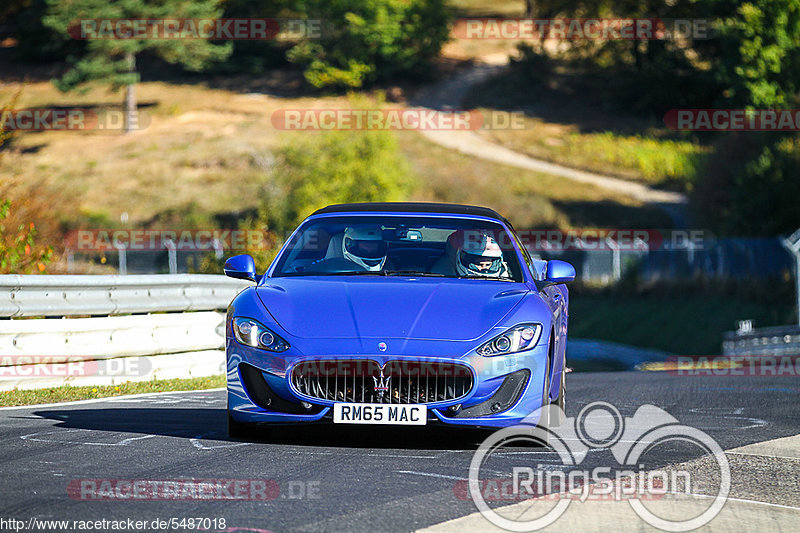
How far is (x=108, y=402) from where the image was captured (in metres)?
10.2

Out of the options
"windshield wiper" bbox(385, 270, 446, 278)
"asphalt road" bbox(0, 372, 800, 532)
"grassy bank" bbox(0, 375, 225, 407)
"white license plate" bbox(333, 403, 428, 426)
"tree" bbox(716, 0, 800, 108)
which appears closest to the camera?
"asphalt road" bbox(0, 372, 800, 532)

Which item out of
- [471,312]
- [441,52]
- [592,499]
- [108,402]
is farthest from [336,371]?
[441,52]

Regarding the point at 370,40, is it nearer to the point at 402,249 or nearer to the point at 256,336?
the point at 402,249

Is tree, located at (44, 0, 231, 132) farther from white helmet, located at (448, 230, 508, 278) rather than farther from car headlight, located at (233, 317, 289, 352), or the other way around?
car headlight, located at (233, 317, 289, 352)

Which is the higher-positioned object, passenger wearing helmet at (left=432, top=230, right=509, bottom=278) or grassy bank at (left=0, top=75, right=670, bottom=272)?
grassy bank at (left=0, top=75, right=670, bottom=272)

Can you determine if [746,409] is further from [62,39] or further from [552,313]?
[62,39]

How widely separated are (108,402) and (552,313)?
4362 mm

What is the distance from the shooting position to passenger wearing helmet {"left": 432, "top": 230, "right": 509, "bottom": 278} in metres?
8.21

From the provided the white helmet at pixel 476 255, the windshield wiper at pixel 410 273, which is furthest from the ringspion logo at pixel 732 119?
the windshield wiper at pixel 410 273

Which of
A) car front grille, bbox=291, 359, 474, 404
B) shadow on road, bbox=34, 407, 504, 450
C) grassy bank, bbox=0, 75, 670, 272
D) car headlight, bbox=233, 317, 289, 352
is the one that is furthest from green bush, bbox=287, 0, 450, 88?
car front grille, bbox=291, 359, 474, 404

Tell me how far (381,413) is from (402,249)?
176 cm

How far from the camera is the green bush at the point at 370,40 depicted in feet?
254

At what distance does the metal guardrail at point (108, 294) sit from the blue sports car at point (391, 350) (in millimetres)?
3450

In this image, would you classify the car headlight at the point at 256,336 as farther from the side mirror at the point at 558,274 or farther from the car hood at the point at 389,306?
the side mirror at the point at 558,274
